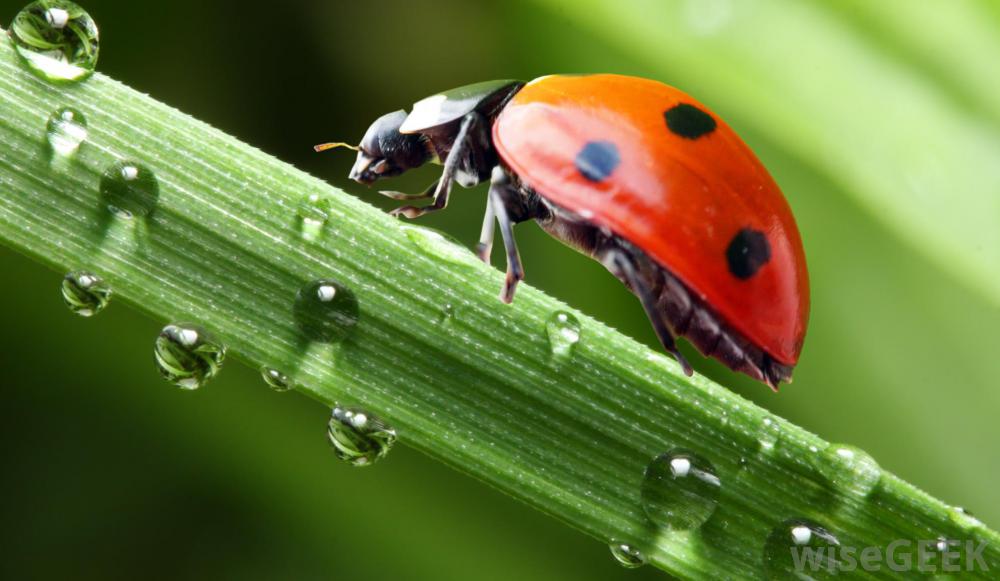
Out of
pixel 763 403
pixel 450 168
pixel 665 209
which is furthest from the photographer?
pixel 763 403

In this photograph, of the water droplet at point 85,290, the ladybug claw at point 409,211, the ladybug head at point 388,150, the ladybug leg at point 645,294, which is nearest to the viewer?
the water droplet at point 85,290

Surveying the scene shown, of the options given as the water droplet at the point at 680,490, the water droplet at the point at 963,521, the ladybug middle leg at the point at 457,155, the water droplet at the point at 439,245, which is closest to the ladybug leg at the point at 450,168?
the ladybug middle leg at the point at 457,155

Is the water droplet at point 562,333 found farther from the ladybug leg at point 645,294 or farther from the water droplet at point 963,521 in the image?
the water droplet at point 963,521

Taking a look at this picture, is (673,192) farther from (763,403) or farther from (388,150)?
(763,403)

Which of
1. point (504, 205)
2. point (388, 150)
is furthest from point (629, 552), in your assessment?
point (388, 150)

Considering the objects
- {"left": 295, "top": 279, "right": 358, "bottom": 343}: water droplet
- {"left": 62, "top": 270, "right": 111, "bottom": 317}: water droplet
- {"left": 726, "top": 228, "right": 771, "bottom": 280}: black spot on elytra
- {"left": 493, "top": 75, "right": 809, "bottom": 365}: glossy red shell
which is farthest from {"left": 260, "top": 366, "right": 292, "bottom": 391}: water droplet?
{"left": 726, "top": 228, "right": 771, "bottom": 280}: black spot on elytra

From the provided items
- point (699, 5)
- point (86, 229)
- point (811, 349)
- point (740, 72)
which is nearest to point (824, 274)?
point (811, 349)

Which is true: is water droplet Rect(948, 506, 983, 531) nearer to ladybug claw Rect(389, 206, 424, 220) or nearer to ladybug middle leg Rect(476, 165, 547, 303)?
ladybug middle leg Rect(476, 165, 547, 303)
